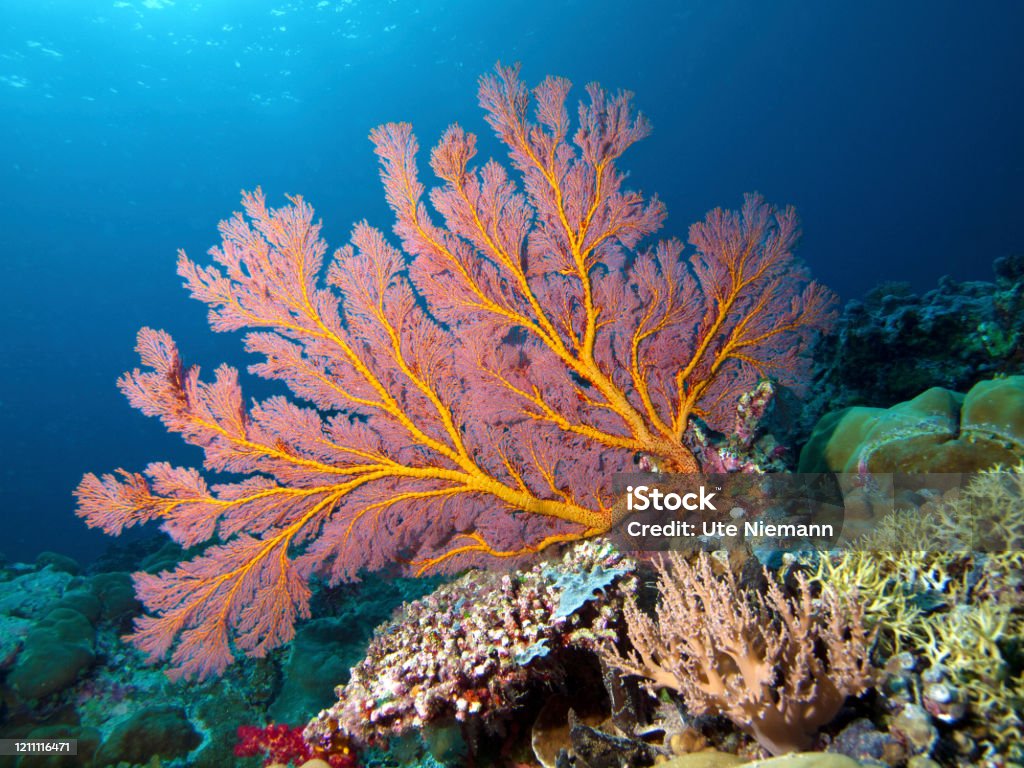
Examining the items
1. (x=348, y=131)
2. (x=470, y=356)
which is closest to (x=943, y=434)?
(x=470, y=356)

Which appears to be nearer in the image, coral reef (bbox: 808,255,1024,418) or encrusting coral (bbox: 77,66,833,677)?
encrusting coral (bbox: 77,66,833,677)

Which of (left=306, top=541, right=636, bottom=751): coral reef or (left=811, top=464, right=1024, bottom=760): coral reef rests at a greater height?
(left=811, top=464, right=1024, bottom=760): coral reef

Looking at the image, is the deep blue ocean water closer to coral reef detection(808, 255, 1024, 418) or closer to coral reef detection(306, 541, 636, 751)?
coral reef detection(808, 255, 1024, 418)

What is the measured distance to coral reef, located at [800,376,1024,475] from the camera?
3.53 meters

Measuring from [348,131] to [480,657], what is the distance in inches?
3389

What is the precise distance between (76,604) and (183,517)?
553cm

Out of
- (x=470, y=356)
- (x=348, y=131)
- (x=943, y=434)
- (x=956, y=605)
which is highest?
(x=348, y=131)

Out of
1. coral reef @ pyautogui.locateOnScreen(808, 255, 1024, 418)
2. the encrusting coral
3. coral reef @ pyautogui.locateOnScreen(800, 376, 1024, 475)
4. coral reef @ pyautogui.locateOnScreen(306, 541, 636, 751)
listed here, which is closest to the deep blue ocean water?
the encrusting coral

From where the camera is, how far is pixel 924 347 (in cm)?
628

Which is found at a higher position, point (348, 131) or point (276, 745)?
point (348, 131)

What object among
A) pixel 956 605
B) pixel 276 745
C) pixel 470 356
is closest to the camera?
pixel 956 605

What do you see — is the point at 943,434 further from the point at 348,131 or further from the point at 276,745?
the point at 348,131

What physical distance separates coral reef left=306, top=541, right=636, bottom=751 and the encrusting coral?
3.78ft

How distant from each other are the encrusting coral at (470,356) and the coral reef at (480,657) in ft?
3.78
